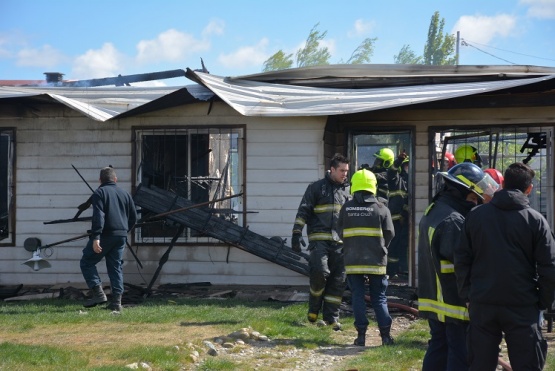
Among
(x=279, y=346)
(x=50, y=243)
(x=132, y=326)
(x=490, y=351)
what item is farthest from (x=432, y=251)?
(x=50, y=243)

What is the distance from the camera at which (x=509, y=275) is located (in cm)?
531

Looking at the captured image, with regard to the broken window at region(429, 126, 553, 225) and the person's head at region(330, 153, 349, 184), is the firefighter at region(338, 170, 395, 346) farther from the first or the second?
the broken window at region(429, 126, 553, 225)

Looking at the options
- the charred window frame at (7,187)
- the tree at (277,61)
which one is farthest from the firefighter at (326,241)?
the tree at (277,61)

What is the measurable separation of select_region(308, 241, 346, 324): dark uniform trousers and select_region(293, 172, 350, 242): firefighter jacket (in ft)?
0.36

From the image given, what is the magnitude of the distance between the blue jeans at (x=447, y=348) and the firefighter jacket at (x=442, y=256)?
93 mm

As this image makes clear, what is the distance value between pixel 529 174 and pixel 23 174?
9.38 meters

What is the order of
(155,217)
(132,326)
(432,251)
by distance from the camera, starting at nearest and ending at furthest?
(432,251) < (132,326) < (155,217)

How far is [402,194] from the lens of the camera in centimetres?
1309

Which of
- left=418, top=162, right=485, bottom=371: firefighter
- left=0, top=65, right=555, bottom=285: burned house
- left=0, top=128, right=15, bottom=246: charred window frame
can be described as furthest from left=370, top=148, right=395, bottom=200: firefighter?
left=418, top=162, right=485, bottom=371: firefighter

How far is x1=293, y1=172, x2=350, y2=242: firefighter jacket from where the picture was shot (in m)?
9.60

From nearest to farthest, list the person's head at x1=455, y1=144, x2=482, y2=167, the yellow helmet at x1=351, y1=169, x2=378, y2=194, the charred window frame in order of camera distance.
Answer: the yellow helmet at x1=351, y1=169, x2=378, y2=194 < the person's head at x1=455, y1=144, x2=482, y2=167 < the charred window frame

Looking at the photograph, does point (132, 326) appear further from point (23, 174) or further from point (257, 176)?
point (23, 174)

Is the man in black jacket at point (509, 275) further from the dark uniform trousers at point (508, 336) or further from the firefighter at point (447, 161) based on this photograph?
the firefighter at point (447, 161)

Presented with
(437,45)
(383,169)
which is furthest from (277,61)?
(383,169)
